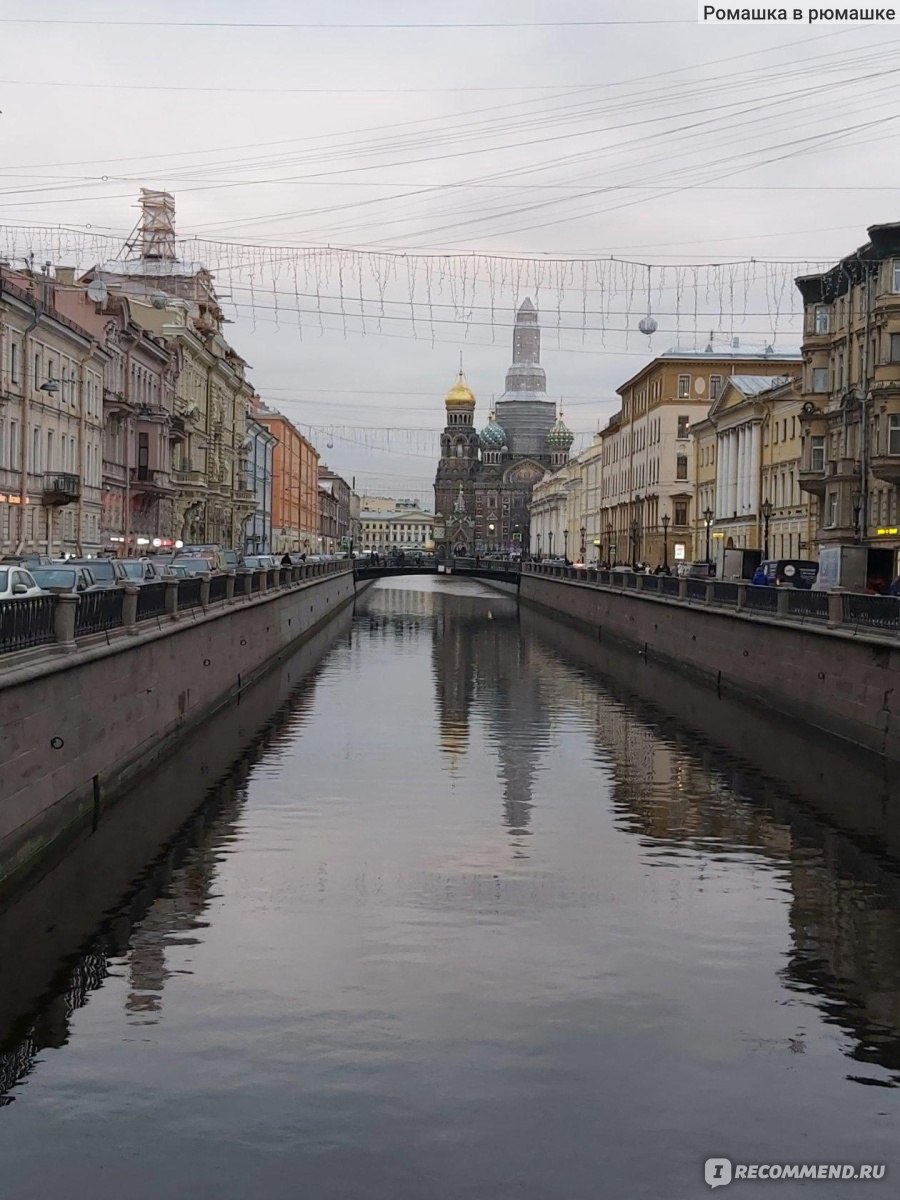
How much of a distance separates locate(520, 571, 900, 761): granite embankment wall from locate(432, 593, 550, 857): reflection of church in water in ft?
15.6

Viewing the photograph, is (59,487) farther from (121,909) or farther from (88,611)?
(121,909)

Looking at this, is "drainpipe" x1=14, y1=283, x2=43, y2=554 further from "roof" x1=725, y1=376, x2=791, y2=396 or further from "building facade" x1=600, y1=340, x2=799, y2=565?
"building facade" x1=600, y1=340, x2=799, y2=565

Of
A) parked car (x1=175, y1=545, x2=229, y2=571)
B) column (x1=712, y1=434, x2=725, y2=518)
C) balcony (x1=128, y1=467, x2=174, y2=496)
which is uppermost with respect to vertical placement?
column (x1=712, y1=434, x2=725, y2=518)

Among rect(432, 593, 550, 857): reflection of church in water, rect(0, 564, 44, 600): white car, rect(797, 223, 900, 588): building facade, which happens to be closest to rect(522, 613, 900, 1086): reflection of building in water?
rect(432, 593, 550, 857): reflection of church in water

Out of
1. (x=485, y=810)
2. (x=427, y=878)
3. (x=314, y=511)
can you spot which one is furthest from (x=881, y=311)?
(x=314, y=511)

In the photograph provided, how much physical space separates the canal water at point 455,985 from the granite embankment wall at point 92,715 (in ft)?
1.87

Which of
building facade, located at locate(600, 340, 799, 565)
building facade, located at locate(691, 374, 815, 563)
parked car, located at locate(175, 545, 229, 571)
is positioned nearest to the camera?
parked car, located at locate(175, 545, 229, 571)

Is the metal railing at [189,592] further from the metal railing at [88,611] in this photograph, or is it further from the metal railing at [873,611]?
the metal railing at [873,611]

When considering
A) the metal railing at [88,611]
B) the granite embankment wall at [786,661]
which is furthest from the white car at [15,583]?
the granite embankment wall at [786,661]

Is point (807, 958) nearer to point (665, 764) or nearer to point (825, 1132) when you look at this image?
point (825, 1132)

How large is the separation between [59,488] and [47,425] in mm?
2622

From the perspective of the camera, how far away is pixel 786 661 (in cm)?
3631

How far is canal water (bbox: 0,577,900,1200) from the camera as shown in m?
10.9

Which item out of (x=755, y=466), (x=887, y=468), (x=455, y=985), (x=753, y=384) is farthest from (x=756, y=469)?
(x=455, y=985)
